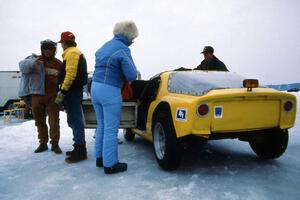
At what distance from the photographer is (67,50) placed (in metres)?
4.64

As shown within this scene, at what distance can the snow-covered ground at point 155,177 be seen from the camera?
3.23 m

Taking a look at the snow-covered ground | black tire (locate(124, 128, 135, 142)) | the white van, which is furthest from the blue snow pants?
the white van

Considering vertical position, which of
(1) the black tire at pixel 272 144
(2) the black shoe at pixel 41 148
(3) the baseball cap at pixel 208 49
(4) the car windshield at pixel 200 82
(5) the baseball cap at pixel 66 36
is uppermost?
(5) the baseball cap at pixel 66 36

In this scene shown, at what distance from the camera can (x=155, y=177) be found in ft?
12.5

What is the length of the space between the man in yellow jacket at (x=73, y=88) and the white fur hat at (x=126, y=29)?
88 centimetres

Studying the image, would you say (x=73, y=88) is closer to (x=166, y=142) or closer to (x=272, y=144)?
(x=166, y=142)

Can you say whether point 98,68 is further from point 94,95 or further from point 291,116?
point 291,116

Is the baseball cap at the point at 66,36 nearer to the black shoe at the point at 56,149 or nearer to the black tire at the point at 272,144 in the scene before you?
the black shoe at the point at 56,149

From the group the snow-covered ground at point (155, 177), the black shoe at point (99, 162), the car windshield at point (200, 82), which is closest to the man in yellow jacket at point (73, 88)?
the snow-covered ground at point (155, 177)

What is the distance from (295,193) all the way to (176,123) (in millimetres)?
1420

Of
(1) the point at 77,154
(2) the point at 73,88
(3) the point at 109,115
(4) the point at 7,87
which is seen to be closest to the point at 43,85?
(2) the point at 73,88

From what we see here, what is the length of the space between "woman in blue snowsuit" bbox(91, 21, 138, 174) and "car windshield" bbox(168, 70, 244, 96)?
2.26ft

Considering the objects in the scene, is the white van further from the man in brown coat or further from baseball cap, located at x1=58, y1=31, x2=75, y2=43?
Result: baseball cap, located at x1=58, y1=31, x2=75, y2=43

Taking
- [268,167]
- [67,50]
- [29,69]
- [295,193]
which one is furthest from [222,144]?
[29,69]
